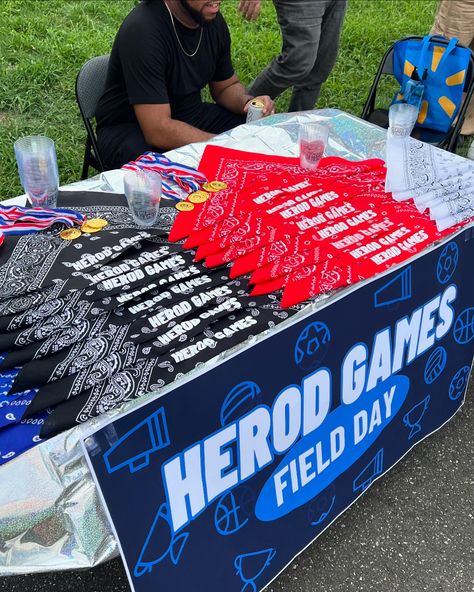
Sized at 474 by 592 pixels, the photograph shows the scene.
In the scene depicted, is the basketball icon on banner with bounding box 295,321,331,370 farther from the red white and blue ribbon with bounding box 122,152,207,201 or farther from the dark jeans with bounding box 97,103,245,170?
the dark jeans with bounding box 97,103,245,170

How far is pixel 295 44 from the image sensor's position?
2975mm

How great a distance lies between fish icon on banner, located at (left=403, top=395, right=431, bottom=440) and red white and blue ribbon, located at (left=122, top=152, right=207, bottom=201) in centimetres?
90

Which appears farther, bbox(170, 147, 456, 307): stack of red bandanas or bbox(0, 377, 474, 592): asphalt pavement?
bbox(0, 377, 474, 592): asphalt pavement

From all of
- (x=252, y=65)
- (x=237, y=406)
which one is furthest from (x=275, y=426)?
(x=252, y=65)

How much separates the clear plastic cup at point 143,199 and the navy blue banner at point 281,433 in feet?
1.57

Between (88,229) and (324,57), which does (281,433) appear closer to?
(88,229)

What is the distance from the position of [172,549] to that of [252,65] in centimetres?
372

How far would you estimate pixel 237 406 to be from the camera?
1252 millimetres

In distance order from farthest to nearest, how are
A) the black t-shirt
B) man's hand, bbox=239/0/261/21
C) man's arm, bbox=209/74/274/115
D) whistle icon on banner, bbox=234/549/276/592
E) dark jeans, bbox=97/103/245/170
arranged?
man's hand, bbox=239/0/261/21, man's arm, bbox=209/74/274/115, dark jeans, bbox=97/103/245/170, the black t-shirt, whistle icon on banner, bbox=234/549/276/592

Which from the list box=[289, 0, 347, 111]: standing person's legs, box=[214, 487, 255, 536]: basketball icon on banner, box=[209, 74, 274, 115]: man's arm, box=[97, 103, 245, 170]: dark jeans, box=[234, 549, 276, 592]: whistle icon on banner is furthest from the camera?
box=[289, 0, 347, 111]: standing person's legs

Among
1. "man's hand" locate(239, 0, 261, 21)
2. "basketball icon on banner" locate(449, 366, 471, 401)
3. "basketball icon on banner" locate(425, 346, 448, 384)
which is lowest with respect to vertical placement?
"basketball icon on banner" locate(449, 366, 471, 401)

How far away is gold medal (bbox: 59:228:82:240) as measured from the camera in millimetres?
1425

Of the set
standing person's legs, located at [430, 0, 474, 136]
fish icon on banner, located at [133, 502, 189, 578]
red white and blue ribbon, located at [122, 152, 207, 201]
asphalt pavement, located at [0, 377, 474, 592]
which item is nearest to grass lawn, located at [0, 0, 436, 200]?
standing person's legs, located at [430, 0, 474, 136]

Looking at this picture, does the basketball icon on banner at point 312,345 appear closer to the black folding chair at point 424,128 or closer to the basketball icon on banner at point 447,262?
the basketball icon on banner at point 447,262
